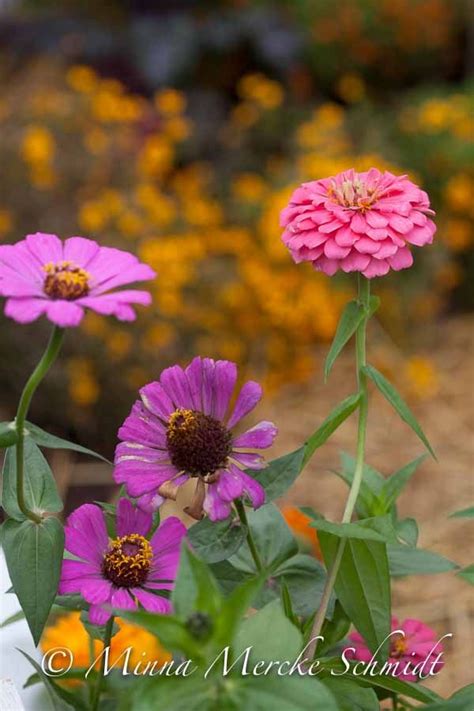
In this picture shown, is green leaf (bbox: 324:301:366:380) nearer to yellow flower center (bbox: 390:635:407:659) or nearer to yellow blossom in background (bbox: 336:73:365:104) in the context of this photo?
yellow flower center (bbox: 390:635:407:659)

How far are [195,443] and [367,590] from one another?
10 centimetres

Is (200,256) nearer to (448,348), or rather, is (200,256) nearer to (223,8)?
(448,348)

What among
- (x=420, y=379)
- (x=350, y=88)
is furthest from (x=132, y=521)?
(x=350, y=88)

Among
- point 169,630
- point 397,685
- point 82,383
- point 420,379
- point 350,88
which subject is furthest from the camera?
point 350,88

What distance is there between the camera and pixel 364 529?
0.40 metres

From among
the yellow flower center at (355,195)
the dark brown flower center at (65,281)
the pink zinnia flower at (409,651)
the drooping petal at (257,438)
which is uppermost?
the yellow flower center at (355,195)

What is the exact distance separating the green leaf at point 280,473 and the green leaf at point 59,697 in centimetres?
11

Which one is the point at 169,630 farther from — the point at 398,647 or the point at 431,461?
the point at 431,461

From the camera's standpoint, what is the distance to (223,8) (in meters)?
3.62

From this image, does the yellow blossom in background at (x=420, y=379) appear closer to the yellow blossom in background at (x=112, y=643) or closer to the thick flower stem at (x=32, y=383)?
the yellow blossom in background at (x=112, y=643)

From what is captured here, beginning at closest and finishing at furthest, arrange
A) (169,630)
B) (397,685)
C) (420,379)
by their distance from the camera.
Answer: (169,630) → (397,685) → (420,379)

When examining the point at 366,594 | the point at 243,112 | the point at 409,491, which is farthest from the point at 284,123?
the point at 366,594

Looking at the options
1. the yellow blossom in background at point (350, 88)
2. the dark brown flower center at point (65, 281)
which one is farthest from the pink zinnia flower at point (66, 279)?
the yellow blossom in background at point (350, 88)

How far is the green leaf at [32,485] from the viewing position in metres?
0.41
